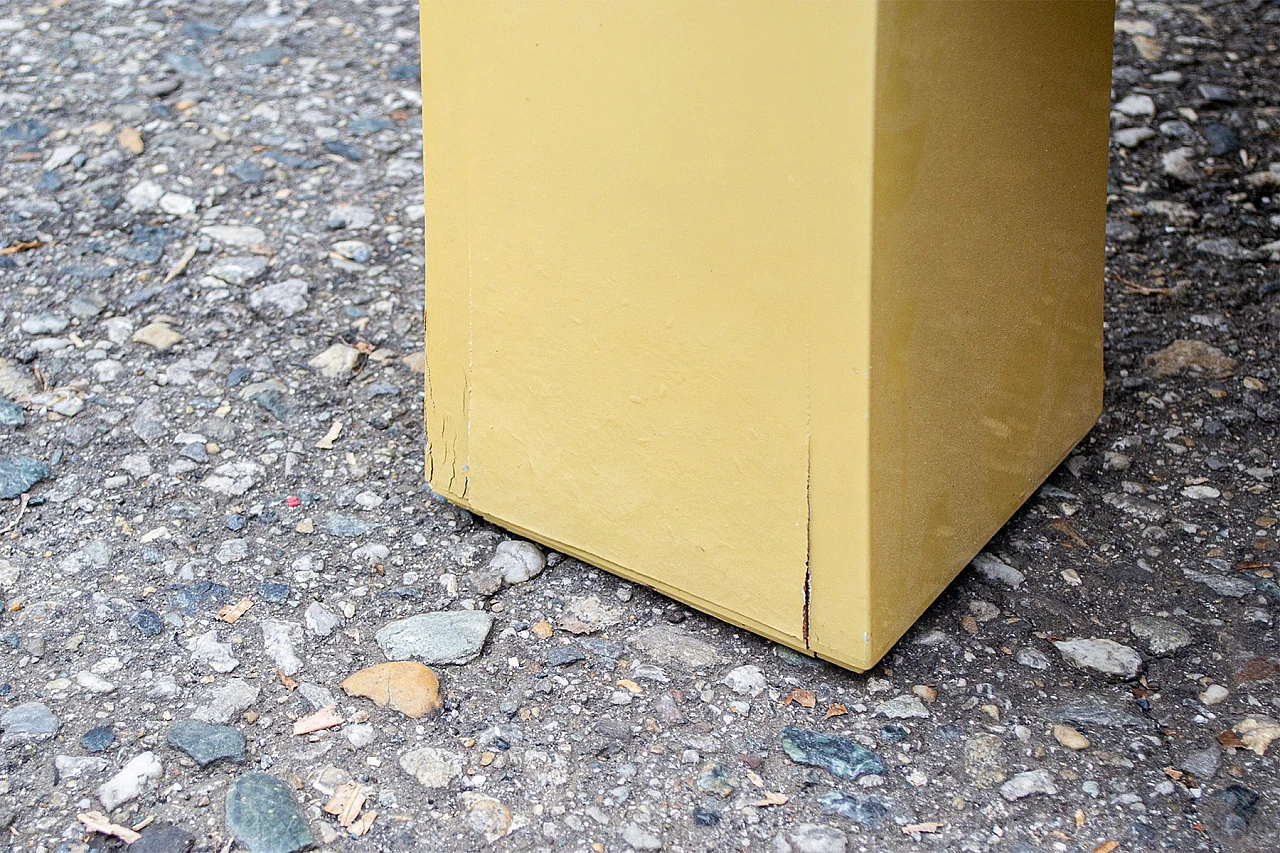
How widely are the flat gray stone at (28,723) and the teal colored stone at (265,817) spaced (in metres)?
0.26

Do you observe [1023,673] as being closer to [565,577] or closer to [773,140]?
[565,577]

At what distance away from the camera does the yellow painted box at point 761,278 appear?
4.09 ft

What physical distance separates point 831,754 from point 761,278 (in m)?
0.57

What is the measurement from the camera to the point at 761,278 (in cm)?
132

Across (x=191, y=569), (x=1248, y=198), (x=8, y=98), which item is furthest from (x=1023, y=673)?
(x=8, y=98)

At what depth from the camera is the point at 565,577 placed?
171 cm

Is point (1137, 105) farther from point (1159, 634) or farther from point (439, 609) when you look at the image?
point (439, 609)

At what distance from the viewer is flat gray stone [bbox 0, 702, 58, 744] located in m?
1.41

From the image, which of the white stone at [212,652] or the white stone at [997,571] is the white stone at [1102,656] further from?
the white stone at [212,652]

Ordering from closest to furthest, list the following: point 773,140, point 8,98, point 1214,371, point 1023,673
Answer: point 773,140 < point 1023,673 < point 1214,371 < point 8,98

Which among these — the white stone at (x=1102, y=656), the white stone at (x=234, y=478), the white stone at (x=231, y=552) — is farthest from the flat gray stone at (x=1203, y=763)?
the white stone at (x=234, y=478)

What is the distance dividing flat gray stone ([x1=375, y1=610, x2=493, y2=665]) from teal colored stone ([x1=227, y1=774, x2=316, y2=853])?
0.83 ft

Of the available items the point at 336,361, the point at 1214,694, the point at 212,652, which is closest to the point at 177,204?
the point at 336,361

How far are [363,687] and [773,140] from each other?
84 centimetres
